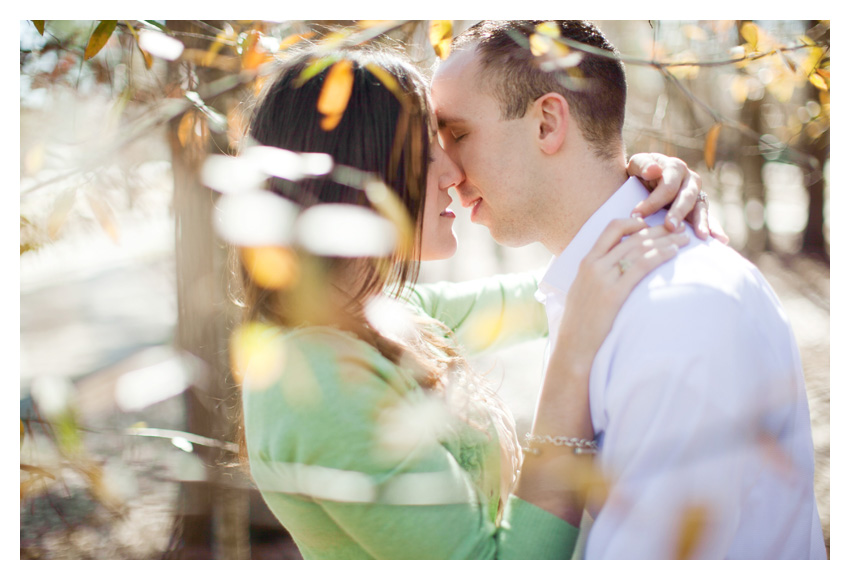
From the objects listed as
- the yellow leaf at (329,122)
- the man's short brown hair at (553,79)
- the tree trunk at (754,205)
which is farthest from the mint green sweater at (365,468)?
the tree trunk at (754,205)

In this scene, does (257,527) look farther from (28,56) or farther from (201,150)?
(28,56)

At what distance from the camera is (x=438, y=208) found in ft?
6.19

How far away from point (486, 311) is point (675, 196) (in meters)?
0.94

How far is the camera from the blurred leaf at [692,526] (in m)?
1.26

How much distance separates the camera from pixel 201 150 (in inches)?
83.1

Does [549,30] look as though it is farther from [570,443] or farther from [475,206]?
[570,443]

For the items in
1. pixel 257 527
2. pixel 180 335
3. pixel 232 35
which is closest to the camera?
pixel 232 35

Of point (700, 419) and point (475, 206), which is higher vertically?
point (475, 206)

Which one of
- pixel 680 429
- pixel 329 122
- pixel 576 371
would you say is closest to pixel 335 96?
pixel 329 122

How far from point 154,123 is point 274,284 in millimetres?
547

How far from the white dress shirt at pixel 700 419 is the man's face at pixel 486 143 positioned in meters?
0.62

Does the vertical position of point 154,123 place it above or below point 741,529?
above

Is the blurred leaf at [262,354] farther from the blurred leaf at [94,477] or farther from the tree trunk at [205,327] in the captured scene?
the tree trunk at [205,327]
